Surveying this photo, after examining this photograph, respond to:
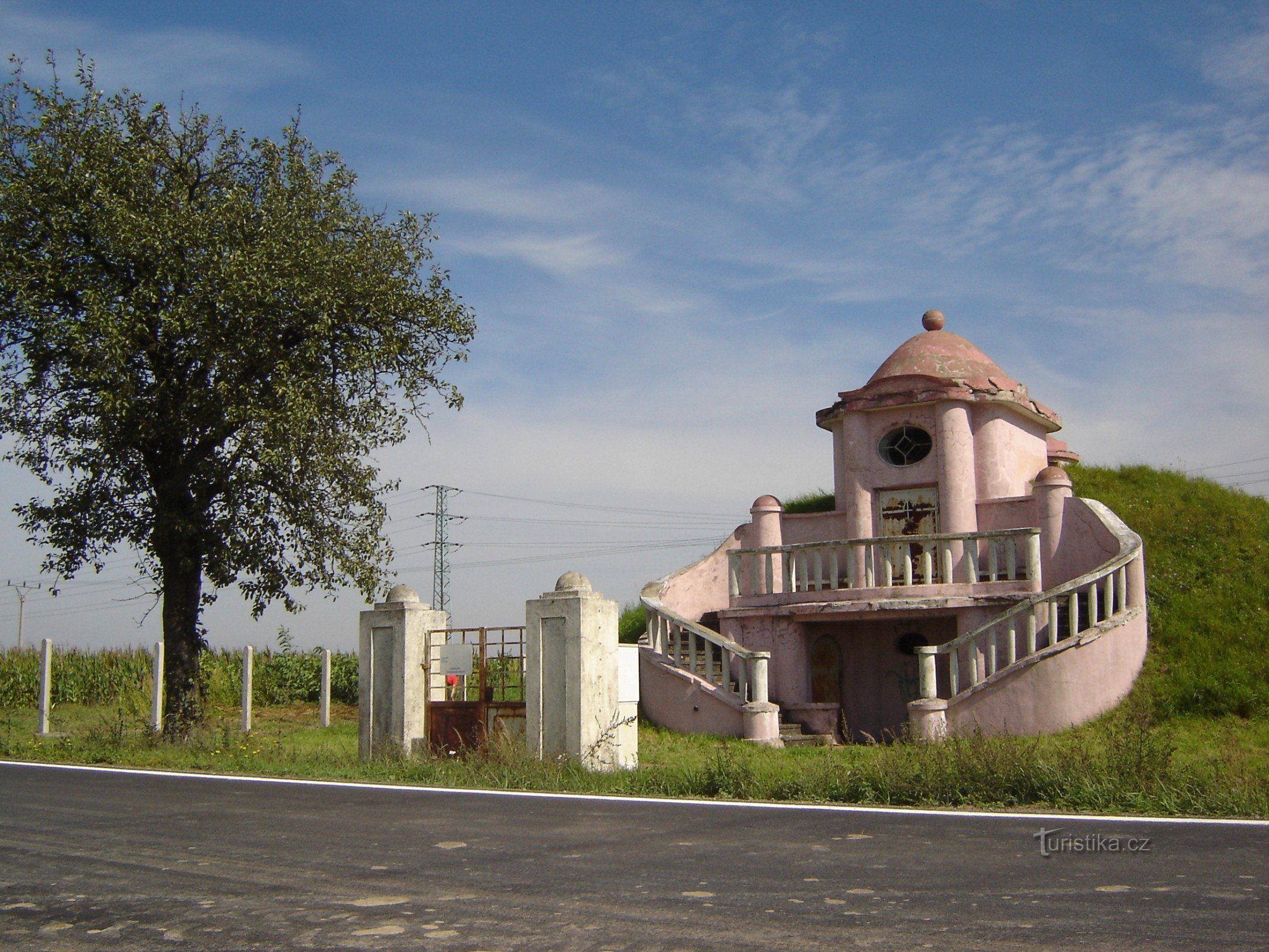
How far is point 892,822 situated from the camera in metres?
8.37

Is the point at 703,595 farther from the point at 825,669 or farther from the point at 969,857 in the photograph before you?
the point at 969,857

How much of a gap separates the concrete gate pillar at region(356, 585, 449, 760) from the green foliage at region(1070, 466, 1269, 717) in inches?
393

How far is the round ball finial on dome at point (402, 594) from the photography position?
1480 centimetres

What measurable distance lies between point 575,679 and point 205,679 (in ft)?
62.6

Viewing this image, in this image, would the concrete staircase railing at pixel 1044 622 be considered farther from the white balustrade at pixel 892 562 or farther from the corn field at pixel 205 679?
the corn field at pixel 205 679

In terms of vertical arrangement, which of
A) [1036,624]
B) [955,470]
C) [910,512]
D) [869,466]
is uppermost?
[869,466]

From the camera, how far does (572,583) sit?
1332cm

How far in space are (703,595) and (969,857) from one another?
51.2 ft

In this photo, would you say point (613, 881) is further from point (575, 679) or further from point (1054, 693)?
point (1054, 693)

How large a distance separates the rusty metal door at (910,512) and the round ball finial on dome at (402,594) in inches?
385

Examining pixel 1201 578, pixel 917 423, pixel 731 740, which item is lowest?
pixel 731 740

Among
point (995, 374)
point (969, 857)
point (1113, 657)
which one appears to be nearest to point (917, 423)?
point (995, 374)

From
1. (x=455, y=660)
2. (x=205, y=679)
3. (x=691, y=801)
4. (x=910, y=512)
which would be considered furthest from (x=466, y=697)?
(x=205, y=679)

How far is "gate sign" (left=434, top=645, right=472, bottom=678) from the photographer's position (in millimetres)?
14367
